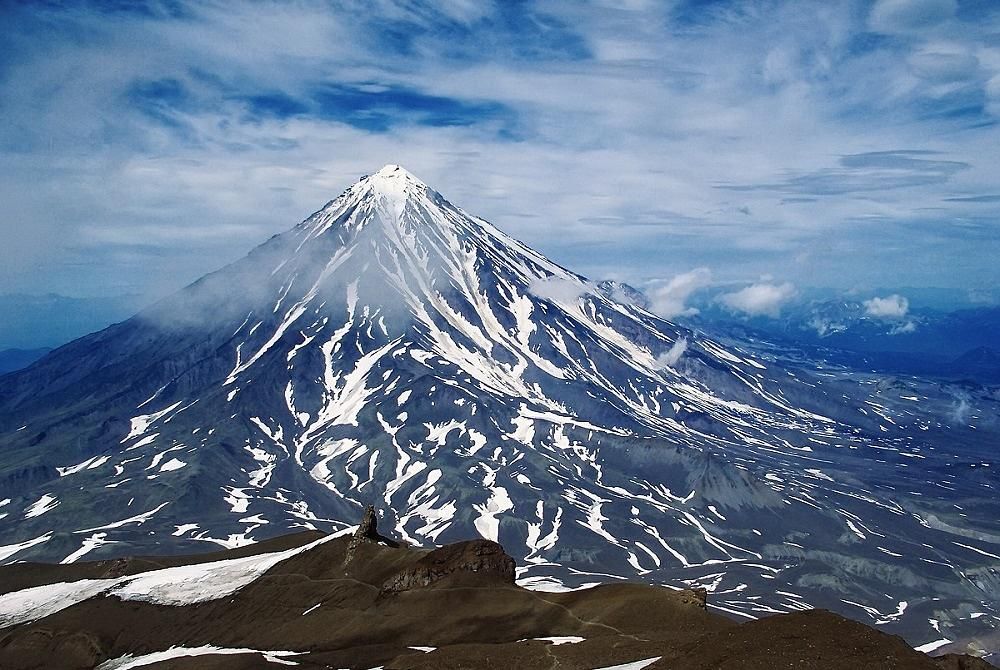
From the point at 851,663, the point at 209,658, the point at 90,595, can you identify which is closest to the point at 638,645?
the point at 851,663

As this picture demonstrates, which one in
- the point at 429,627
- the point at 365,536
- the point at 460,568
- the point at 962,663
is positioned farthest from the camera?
the point at 365,536

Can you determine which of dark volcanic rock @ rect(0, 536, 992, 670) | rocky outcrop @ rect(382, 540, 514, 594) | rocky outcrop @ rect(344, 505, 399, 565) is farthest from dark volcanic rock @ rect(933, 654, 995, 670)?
rocky outcrop @ rect(344, 505, 399, 565)

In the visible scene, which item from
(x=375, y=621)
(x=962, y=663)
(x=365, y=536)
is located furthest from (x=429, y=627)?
(x=962, y=663)

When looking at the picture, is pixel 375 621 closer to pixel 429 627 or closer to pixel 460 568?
pixel 429 627

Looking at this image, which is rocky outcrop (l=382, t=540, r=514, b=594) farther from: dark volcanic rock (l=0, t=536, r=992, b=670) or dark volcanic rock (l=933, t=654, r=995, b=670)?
dark volcanic rock (l=933, t=654, r=995, b=670)

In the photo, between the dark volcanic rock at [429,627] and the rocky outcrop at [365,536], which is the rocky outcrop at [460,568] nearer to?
the dark volcanic rock at [429,627]

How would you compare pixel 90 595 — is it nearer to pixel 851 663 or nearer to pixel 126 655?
pixel 126 655

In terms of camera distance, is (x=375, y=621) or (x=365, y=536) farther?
(x=365, y=536)

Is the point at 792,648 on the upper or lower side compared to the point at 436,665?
upper
